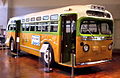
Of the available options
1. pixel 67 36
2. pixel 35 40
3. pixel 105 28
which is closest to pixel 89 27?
pixel 105 28

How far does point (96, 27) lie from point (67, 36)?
124 centimetres

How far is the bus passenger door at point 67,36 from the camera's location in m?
6.37

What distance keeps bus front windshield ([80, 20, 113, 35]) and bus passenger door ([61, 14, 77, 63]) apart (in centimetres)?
42

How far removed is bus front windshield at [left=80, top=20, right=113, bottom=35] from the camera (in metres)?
6.33

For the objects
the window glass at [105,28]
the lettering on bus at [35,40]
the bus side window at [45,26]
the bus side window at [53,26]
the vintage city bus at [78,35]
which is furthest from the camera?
the lettering on bus at [35,40]

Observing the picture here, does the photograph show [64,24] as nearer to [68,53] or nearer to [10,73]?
[68,53]

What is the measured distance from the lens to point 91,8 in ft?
20.6

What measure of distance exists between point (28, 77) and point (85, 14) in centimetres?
299

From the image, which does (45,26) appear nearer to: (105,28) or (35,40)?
(35,40)

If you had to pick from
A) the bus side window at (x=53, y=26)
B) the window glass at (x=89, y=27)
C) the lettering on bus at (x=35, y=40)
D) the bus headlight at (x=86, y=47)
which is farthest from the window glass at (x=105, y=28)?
the lettering on bus at (x=35, y=40)

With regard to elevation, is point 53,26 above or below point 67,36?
above

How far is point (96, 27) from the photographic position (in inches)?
262

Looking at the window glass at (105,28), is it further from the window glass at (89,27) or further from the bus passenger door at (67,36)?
the bus passenger door at (67,36)

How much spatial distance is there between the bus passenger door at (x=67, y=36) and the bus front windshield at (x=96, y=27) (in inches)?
16.5
